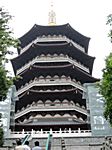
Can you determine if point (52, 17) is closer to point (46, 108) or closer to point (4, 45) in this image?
point (46, 108)

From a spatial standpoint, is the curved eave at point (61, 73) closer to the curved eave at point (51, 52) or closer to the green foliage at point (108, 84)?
the curved eave at point (51, 52)

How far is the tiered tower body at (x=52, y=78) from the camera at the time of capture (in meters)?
31.5

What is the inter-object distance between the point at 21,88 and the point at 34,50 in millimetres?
4203

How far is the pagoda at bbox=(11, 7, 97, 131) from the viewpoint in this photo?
3148 cm

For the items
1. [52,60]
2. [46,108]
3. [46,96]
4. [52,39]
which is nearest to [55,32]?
[52,39]

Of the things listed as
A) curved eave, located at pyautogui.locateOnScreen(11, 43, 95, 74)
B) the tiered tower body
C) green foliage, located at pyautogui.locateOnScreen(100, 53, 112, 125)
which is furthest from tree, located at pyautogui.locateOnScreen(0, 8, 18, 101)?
curved eave, located at pyautogui.locateOnScreen(11, 43, 95, 74)

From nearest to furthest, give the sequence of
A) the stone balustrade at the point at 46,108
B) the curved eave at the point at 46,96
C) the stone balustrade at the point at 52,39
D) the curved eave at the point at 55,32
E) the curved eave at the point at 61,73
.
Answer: the stone balustrade at the point at 46,108 → the curved eave at the point at 46,96 → the curved eave at the point at 61,73 → the stone balustrade at the point at 52,39 → the curved eave at the point at 55,32

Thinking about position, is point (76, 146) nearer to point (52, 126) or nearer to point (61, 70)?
point (52, 126)

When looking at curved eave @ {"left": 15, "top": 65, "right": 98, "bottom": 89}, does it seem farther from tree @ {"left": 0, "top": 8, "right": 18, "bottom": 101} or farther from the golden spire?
tree @ {"left": 0, "top": 8, "right": 18, "bottom": 101}

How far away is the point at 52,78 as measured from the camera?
35188 millimetres

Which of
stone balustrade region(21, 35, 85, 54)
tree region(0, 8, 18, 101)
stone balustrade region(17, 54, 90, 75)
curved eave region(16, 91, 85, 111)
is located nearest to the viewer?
tree region(0, 8, 18, 101)

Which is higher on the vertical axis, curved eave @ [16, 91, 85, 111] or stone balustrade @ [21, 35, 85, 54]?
stone balustrade @ [21, 35, 85, 54]

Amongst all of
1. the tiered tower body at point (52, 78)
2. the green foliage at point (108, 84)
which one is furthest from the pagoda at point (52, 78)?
the green foliage at point (108, 84)

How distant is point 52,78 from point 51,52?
3.13 m
